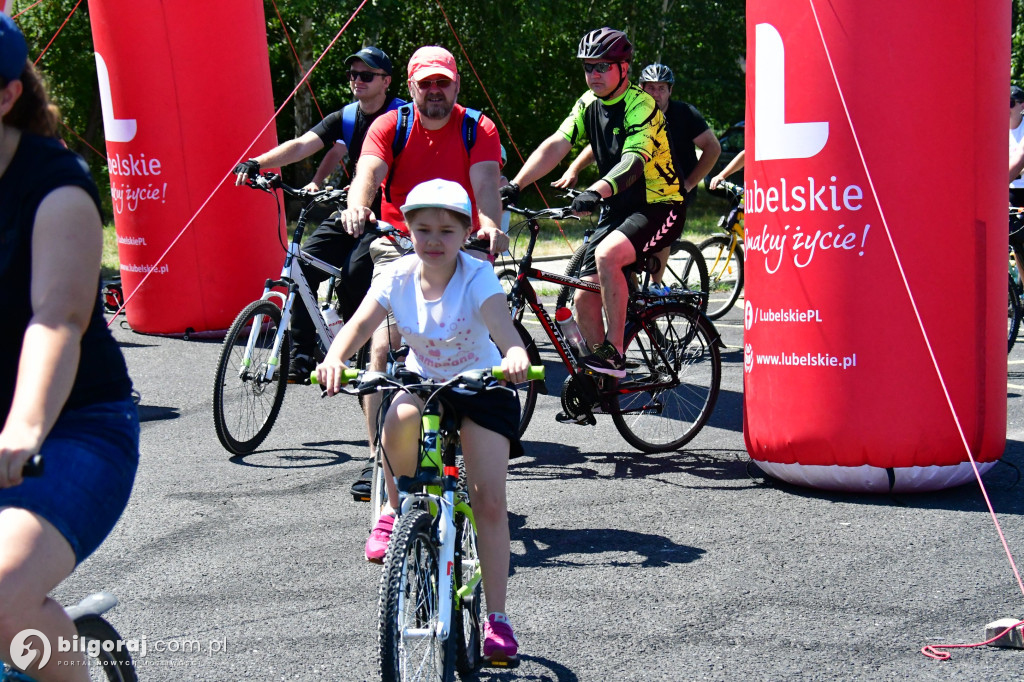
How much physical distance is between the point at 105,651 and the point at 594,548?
2.71 metres

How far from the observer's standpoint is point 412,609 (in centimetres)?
327

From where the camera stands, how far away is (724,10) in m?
27.4

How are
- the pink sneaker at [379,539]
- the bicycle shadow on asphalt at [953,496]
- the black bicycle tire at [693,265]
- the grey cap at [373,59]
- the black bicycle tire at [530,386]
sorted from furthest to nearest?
the black bicycle tire at [693,265] < the grey cap at [373,59] < the black bicycle tire at [530,386] < the bicycle shadow on asphalt at [953,496] < the pink sneaker at [379,539]

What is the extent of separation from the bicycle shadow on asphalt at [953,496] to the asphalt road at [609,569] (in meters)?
0.02

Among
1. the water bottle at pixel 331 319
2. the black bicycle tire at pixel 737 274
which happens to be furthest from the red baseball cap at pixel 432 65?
the black bicycle tire at pixel 737 274

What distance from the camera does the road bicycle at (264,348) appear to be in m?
6.38

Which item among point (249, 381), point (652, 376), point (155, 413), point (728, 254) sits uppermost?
point (728, 254)

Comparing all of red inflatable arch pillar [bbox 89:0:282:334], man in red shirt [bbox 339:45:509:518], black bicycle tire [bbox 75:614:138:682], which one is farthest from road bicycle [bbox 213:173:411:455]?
red inflatable arch pillar [bbox 89:0:282:334]

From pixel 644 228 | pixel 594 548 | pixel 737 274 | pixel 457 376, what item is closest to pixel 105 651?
pixel 457 376

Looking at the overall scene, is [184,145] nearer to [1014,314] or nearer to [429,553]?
[1014,314]

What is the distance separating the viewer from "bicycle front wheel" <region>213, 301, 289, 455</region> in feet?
20.8

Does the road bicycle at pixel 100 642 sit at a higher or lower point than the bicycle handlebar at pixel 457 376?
lower

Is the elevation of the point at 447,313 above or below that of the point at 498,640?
above

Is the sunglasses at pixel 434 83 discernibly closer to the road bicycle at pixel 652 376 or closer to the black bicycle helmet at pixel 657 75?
the road bicycle at pixel 652 376
